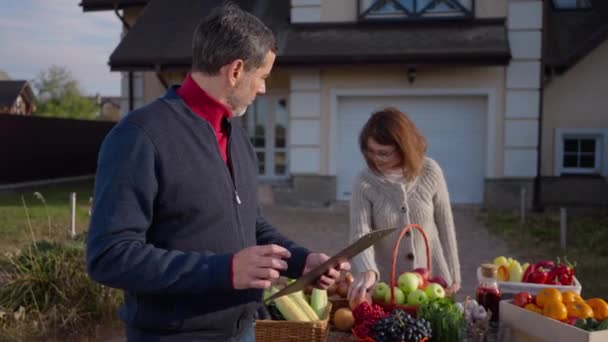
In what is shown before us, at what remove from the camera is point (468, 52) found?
35.5ft

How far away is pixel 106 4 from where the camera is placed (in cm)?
1529

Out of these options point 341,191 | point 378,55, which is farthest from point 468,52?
point 341,191

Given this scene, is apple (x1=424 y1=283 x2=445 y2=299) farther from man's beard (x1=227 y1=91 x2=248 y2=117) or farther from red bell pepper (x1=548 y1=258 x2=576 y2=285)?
man's beard (x1=227 y1=91 x2=248 y2=117)

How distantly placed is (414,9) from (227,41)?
426 inches

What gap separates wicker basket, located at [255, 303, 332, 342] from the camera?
9.44 ft

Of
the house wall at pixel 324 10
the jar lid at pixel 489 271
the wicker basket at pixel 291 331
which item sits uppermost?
the house wall at pixel 324 10

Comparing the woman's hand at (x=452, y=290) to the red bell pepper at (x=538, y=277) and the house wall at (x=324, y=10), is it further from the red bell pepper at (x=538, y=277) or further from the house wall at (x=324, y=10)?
the house wall at (x=324, y=10)

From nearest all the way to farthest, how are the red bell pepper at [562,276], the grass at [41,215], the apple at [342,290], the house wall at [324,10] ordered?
the red bell pepper at [562,276] < the apple at [342,290] < the grass at [41,215] < the house wall at [324,10]

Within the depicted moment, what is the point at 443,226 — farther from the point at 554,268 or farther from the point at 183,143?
the point at 183,143

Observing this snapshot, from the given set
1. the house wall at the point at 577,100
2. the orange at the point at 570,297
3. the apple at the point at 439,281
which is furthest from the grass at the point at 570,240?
the orange at the point at 570,297

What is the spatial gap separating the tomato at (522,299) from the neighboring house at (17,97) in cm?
4217

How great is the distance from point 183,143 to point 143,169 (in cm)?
18

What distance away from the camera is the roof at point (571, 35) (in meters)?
11.3

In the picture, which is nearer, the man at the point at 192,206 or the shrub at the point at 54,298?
the man at the point at 192,206
